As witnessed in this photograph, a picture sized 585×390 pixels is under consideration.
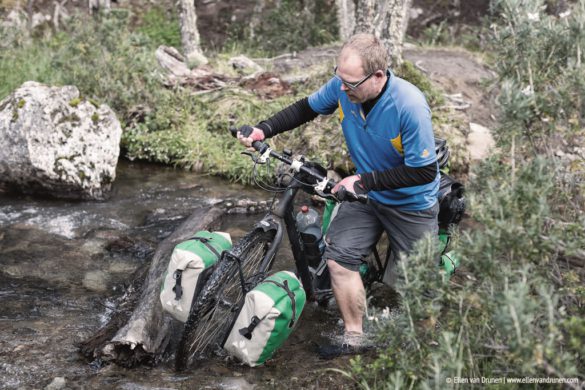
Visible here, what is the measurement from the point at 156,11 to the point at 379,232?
1548 centimetres

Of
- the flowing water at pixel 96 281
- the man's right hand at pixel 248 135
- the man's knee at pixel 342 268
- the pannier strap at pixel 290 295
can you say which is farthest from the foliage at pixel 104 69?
the pannier strap at pixel 290 295

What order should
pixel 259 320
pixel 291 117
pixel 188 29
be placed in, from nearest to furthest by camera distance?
pixel 259 320, pixel 291 117, pixel 188 29

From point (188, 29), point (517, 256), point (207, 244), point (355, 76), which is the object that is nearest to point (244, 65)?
point (188, 29)

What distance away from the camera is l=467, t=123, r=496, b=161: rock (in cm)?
906

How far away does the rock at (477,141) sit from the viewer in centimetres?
906

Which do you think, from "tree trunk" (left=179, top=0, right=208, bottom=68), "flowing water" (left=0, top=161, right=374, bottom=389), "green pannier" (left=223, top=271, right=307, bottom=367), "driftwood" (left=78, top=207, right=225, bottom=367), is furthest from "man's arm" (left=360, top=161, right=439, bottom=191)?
"tree trunk" (left=179, top=0, right=208, bottom=68)

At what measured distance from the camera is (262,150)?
14.1 feet

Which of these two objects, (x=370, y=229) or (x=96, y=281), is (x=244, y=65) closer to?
(x=96, y=281)

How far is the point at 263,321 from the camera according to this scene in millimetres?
4102

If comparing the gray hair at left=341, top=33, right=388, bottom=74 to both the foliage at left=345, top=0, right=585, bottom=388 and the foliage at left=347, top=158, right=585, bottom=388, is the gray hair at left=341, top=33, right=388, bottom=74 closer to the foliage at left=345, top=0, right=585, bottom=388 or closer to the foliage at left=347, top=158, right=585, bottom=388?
the foliage at left=345, top=0, right=585, bottom=388

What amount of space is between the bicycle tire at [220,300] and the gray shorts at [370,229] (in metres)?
0.54

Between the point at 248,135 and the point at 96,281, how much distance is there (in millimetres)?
2423

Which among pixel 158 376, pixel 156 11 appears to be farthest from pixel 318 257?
pixel 156 11

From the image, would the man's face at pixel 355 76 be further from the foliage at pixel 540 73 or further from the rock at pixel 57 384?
the rock at pixel 57 384
